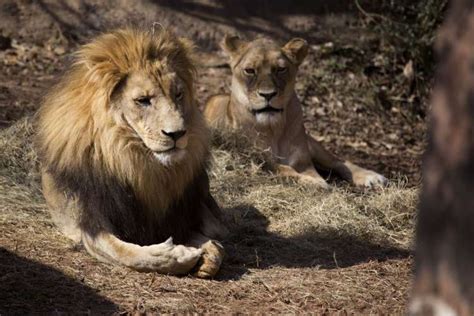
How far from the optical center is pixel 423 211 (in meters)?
2.69

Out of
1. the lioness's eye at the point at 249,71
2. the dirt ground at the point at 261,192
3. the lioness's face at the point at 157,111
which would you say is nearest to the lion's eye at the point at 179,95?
the lioness's face at the point at 157,111

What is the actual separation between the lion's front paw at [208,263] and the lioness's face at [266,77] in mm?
3023

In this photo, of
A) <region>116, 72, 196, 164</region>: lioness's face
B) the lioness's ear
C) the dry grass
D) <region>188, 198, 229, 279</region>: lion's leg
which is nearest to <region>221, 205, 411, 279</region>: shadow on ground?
the dry grass

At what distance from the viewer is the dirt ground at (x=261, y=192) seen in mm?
5535

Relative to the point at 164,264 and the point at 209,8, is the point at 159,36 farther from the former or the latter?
the point at 209,8

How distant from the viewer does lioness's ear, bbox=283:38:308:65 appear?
29.7 feet

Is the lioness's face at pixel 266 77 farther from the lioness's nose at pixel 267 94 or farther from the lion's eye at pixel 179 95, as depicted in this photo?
the lion's eye at pixel 179 95

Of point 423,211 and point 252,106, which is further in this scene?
point 252,106

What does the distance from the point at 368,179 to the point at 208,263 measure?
11.6ft

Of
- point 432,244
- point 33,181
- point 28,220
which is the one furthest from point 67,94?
point 432,244

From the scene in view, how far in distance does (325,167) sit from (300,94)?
185 centimetres

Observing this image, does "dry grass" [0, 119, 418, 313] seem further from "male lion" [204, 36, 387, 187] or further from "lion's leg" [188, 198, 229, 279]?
"male lion" [204, 36, 387, 187]

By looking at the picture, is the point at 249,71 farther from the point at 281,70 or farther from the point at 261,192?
the point at 261,192

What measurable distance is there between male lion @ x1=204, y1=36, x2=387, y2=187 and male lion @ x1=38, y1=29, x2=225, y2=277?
275cm
